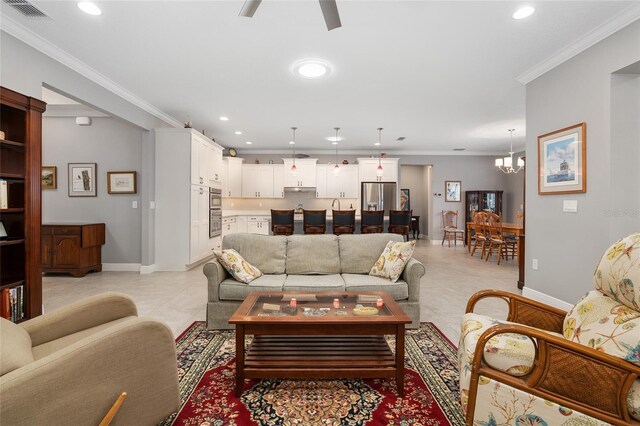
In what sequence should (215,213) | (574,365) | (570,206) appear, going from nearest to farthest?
(574,365), (570,206), (215,213)

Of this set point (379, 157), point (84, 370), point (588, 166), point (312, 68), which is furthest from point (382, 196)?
point (84, 370)

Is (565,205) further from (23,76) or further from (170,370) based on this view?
(23,76)

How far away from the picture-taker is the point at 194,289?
13.1ft

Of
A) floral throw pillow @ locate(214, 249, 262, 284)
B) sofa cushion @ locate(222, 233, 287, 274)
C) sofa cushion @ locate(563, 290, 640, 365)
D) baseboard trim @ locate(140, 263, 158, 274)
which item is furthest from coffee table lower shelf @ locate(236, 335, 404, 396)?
baseboard trim @ locate(140, 263, 158, 274)

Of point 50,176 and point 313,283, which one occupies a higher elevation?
point 50,176

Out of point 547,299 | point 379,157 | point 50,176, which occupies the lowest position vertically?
point 547,299

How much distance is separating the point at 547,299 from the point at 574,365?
2.59m

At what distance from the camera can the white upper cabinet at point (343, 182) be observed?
311 inches

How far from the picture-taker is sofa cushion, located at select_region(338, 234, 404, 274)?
3.13 metres

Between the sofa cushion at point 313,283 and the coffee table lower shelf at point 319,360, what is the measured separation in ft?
2.20

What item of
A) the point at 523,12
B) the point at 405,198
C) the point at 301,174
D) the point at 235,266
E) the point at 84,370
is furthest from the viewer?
the point at 405,198

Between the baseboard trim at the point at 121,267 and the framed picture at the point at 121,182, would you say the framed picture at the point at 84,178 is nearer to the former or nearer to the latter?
the framed picture at the point at 121,182

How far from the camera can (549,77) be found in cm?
332

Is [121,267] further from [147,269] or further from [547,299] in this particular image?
[547,299]
